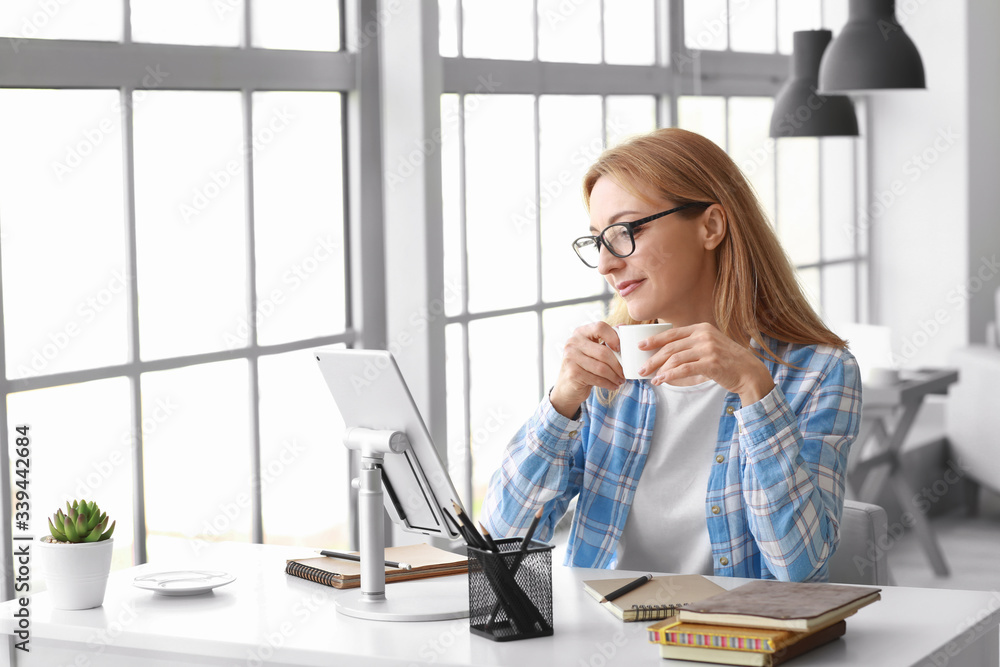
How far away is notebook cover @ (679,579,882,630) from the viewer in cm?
145

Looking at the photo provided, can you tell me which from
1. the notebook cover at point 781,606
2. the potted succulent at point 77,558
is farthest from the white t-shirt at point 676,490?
the potted succulent at point 77,558

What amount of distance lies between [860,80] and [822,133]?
1.91 feet

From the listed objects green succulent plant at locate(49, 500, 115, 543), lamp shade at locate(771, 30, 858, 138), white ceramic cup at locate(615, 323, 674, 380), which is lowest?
green succulent plant at locate(49, 500, 115, 543)

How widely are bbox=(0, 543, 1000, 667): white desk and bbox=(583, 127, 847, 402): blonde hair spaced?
0.50m

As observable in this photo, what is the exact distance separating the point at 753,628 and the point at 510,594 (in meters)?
0.33

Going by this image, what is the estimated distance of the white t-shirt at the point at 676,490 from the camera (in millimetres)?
2105

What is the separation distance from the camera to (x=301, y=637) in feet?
5.35

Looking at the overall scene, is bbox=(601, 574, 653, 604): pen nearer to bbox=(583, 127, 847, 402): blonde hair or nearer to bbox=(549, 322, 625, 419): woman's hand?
bbox=(549, 322, 625, 419): woman's hand

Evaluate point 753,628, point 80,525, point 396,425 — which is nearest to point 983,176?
point 396,425

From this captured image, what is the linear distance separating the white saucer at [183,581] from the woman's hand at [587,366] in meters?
0.64

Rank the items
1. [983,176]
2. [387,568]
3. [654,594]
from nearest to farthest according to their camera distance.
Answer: [654,594] < [387,568] < [983,176]

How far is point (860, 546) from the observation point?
2.23 meters

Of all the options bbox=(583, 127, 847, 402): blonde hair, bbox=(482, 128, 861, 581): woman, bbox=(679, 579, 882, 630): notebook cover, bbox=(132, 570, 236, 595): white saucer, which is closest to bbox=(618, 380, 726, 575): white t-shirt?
bbox=(482, 128, 861, 581): woman

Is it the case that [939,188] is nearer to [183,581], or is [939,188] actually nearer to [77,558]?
[183,581]
